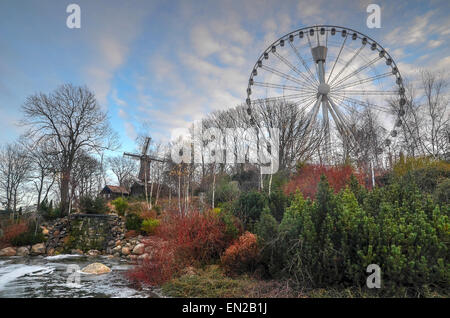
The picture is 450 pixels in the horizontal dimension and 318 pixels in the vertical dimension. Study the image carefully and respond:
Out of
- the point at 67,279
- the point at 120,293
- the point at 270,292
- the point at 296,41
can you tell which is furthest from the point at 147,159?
the point at 270,292

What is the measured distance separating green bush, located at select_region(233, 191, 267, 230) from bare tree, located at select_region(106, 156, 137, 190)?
99.3ft

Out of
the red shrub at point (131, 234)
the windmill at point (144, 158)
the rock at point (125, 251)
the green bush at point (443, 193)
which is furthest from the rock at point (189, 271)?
the windmill at point (144, 158)

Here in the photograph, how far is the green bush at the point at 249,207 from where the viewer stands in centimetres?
825

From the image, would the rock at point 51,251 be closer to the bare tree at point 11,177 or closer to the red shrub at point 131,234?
the red shrub at point 131,234

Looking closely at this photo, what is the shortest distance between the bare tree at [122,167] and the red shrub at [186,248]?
3067 centimetres

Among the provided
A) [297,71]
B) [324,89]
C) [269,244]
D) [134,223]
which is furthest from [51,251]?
[324,89]

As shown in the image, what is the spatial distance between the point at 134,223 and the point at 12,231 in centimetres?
660

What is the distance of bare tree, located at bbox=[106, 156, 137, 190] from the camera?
37.0 metres

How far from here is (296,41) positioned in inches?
758

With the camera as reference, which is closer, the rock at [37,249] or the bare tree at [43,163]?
the rock at [37,249]

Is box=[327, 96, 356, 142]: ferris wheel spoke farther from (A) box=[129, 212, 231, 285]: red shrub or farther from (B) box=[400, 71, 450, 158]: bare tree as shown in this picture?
(A) box=[129, 212, 231, 285]: red shrub

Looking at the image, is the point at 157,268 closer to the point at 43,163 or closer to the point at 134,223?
the point at 134,223
